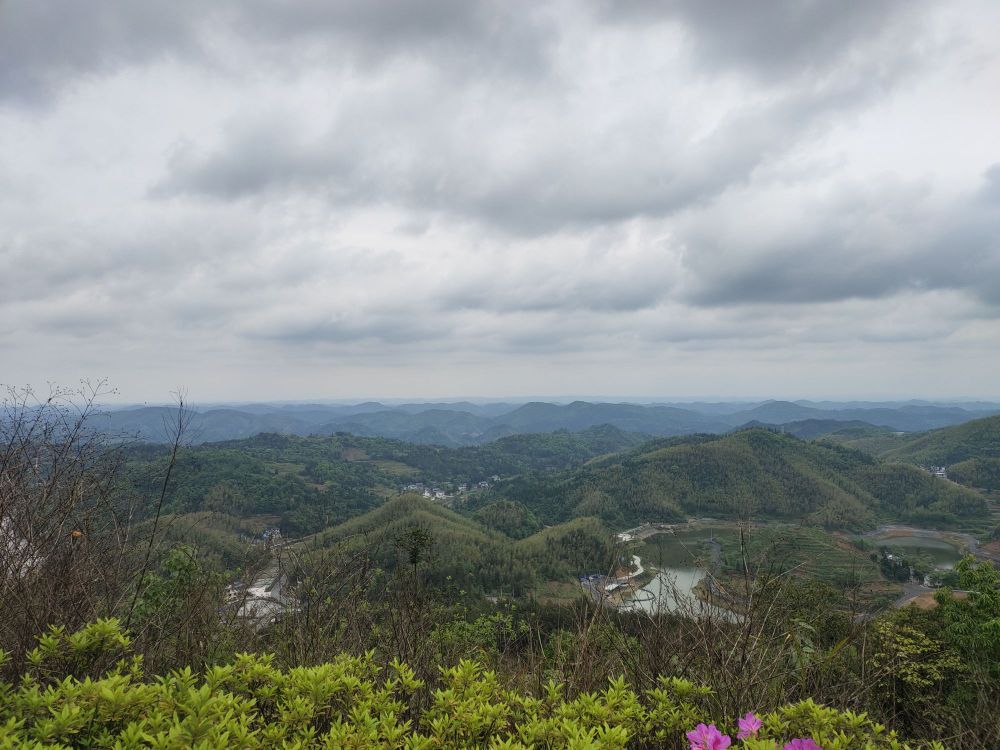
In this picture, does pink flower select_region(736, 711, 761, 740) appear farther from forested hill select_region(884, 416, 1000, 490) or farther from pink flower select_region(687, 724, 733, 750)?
forested hill select_region(884, 416, 1000, 490)

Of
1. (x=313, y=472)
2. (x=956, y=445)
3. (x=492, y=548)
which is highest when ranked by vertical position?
(x=956, y=445)

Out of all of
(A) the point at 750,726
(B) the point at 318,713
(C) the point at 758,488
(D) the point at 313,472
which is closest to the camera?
(A) the point at 750,726

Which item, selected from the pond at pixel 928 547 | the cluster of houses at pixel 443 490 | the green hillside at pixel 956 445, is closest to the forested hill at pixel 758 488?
the pond at pixel 928 547

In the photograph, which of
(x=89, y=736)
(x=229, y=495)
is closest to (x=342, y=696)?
(x=89, y=736)

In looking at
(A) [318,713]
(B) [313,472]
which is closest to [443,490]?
(B) [313,472]

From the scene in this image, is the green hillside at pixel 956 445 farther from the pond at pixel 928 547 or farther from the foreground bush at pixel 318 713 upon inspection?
the foreground bush at pixel 318 713

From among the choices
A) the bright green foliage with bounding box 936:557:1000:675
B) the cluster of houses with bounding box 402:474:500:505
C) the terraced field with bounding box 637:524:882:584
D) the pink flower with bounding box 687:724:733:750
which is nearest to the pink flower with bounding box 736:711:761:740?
the pink flower with bounding box 687:724:733:750

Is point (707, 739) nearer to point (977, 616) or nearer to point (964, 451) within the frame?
point (977, 616)
